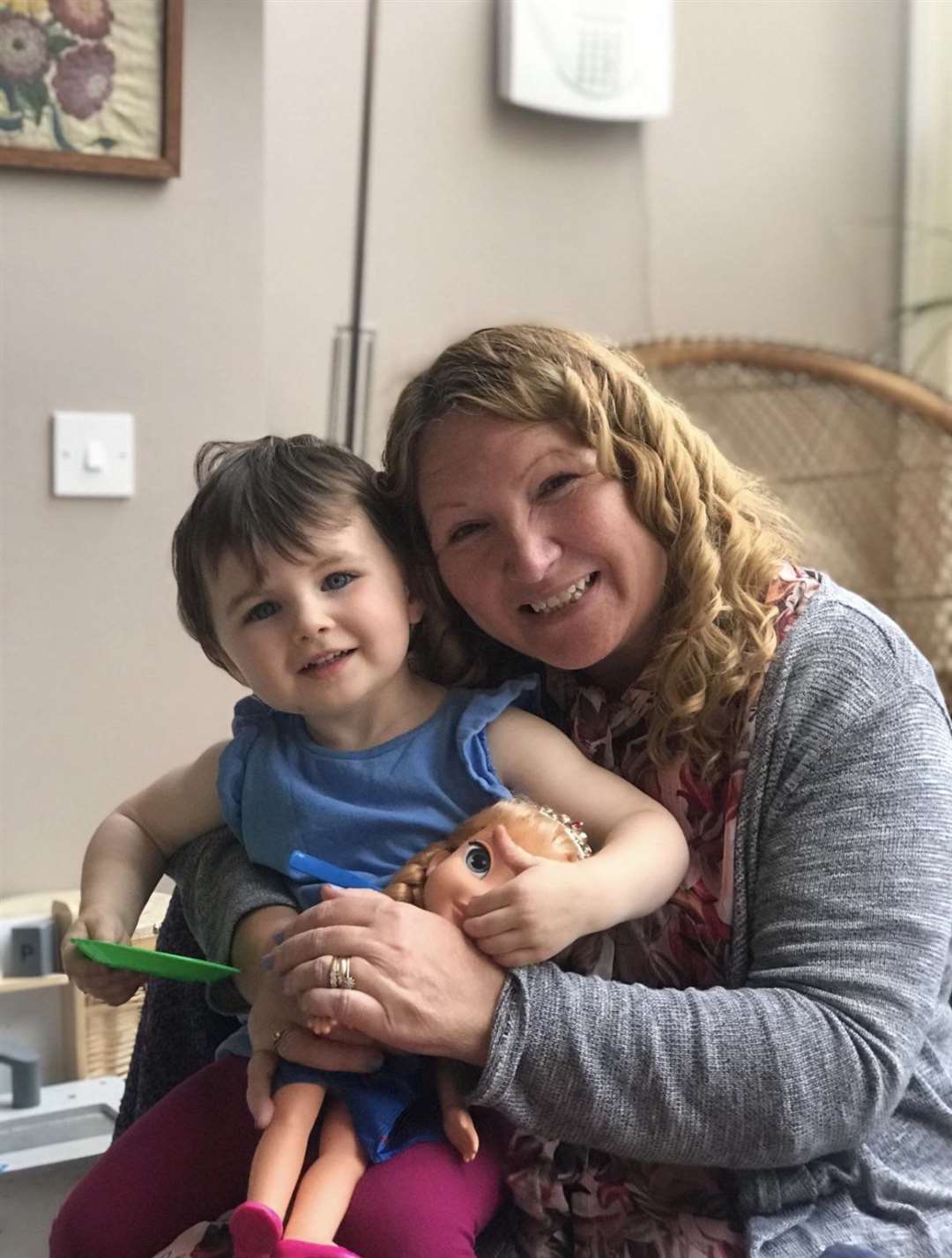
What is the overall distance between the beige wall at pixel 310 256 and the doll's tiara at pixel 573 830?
4.10 feet

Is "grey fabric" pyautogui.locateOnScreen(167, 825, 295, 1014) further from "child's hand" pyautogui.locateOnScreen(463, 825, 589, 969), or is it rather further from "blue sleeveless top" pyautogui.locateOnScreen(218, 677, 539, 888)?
"child's hand" pyautogui.locateOnScreen(463, 825, 589, 969)

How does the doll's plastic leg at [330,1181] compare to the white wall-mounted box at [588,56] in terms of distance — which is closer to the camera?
the doll's plastic leg at [330,1181]

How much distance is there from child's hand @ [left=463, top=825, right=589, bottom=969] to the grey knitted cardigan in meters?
0.03

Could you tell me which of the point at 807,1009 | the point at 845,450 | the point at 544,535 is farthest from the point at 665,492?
the point at 845,450

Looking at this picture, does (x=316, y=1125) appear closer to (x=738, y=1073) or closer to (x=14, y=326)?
(x=738, y=1073)

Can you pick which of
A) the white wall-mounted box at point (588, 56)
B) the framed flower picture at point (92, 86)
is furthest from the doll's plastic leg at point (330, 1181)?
the white wall-mounted box at point (588, 56)

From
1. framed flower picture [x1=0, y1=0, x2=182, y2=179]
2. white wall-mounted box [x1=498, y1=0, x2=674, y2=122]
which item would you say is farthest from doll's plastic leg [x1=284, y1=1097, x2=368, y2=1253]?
white wall-mounted box [x1=498, y1=0, x2=674, y2=122]

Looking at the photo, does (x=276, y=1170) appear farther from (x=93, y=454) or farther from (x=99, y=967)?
(x=93, y=454)

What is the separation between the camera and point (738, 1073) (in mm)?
1062

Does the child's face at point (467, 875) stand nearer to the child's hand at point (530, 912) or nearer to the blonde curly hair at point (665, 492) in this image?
the child's hand at point (530, 912)

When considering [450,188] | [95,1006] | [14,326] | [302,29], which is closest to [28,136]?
[14,326]

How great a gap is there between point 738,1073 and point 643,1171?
173 millimetres

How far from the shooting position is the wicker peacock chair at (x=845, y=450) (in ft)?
8.96

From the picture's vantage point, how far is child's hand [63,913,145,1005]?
123cm
